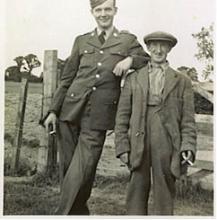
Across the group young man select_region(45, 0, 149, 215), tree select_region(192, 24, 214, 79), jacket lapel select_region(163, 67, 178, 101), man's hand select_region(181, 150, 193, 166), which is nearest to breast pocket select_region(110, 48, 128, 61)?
young man select_region(45, 0, 149, 215)

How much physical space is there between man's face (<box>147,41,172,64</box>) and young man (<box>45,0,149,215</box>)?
0.11 ft

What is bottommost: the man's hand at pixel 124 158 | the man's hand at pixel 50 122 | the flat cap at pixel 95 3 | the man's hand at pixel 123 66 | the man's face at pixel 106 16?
the man's hand at pixel 124 158

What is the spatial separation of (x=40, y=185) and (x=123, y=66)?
1.70 ft

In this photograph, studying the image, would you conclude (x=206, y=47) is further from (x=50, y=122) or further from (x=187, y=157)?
(x=50, y=122)

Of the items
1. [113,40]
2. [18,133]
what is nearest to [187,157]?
[113,40]

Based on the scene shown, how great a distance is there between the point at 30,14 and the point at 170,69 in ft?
1.78

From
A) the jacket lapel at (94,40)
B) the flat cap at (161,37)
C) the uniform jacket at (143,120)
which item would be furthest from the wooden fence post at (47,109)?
the flat cap at (161,37)

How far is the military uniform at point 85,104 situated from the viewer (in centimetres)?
178

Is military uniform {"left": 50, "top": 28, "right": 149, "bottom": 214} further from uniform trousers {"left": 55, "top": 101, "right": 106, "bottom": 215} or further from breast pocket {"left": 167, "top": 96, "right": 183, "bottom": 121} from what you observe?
breast pocket {"left": 167, "top": 96, "right": 183, "bottom": 121}

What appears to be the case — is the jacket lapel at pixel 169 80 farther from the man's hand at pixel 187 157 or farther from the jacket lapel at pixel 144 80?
the man's hand at pixel 187 157

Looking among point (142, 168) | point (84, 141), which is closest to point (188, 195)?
point (142, 168)

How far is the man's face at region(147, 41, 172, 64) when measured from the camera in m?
1.81

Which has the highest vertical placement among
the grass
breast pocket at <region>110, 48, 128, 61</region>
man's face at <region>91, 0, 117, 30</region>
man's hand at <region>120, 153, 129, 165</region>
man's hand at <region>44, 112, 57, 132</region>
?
man's face at <region>91, 0, 117, 30</region>

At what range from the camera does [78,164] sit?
1.79 m
